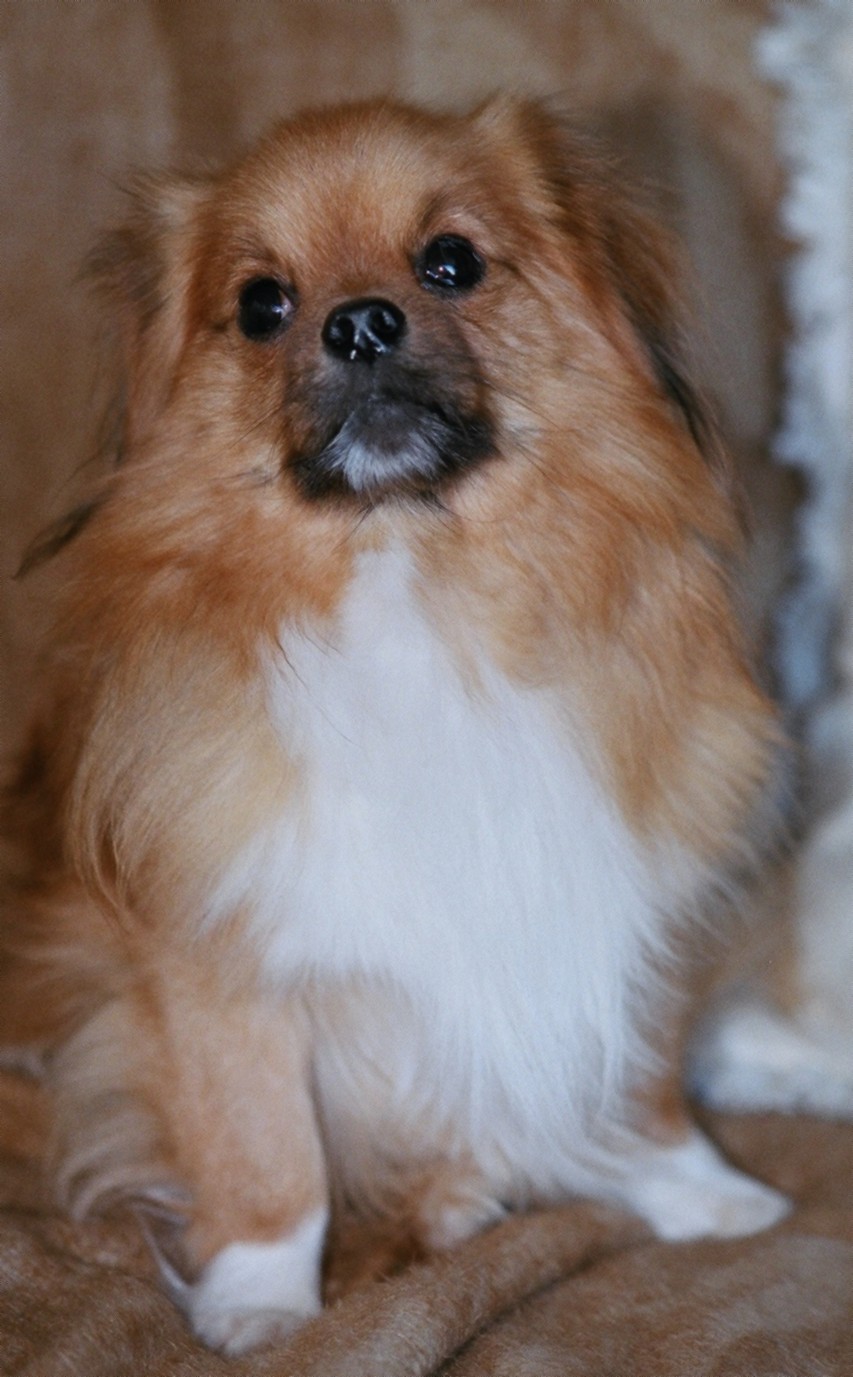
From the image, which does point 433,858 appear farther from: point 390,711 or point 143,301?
point 143,301

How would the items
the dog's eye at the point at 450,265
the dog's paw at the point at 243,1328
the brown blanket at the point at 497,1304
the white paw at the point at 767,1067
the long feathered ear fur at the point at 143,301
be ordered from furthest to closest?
the white paw at the point at 767,1067 → the long feathered ear fur at the point at 143,301 → the dog's eye at the point at 450,265 → the dog's paw at the point at 243,1328 → the brown blanket at the point at 497,1304

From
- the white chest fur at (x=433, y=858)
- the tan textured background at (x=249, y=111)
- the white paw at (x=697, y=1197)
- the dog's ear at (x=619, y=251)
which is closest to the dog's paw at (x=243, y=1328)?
the white chest fur at (x=433, y=858)

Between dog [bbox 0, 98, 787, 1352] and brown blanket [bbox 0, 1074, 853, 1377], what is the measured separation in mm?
82

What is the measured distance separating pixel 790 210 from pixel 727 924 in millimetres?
1104

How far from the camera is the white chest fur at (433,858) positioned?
1762 millimetres

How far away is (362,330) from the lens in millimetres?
1733

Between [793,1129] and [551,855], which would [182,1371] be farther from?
[793,1129]

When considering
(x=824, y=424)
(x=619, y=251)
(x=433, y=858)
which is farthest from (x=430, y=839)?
(x=824, y=424)

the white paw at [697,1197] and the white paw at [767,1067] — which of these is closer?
the white paw at [697,1197]

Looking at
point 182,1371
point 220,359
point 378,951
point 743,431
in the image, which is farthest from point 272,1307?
point 743,431

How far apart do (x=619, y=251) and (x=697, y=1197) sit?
123 centimetres

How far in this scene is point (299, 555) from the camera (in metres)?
1.83

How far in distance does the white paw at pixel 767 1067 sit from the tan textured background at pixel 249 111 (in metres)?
0.93

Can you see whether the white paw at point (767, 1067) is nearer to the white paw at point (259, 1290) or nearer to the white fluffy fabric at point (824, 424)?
the white fluffy fabric at point (824, 424)
